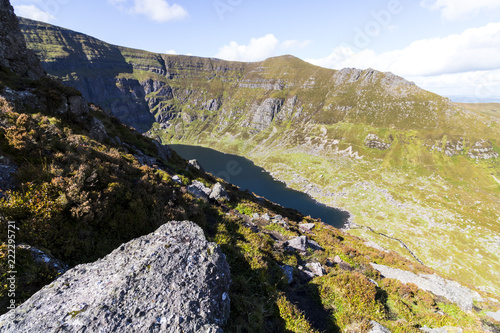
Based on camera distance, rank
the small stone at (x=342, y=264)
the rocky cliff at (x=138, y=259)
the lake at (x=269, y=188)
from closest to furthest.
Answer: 1. the rocky cliff at (x=138, y=259)
2. the small stone at (x=342, y=264)
3. the lake at (x=269, y=188)

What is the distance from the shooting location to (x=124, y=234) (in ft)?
32.8

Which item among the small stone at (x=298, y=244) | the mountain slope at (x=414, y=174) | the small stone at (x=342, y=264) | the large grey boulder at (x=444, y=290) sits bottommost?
the mountain slope at (x=414, y=174)

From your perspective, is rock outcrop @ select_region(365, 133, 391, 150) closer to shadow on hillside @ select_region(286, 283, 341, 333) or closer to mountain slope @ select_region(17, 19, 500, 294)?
mountain slope @ select_region(17, 19, 500, 294)

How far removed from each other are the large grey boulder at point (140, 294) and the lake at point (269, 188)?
95.8 m

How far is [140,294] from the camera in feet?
19.9

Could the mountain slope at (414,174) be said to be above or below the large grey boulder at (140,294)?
below

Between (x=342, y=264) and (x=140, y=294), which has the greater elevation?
(x=140, y=294)

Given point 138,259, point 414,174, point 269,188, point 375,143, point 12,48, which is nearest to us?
point 138,259

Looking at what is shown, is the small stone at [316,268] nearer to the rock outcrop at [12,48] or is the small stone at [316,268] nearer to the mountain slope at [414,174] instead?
the rock outcrop at [12,48]

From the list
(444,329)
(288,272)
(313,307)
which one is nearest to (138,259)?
(288,272)

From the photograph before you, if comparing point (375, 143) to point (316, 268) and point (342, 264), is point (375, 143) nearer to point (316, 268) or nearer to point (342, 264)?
point (342, 264)

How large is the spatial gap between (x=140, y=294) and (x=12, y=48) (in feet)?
115

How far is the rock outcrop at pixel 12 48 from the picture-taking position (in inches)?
881

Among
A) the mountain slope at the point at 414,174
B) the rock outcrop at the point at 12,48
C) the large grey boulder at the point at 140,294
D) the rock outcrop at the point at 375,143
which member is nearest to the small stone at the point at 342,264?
the large grey boulder at the point at 140,294
